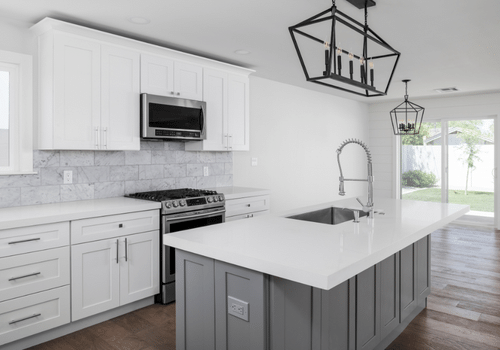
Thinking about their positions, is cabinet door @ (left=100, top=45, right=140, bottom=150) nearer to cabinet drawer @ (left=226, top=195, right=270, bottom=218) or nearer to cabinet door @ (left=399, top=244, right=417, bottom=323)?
cabinet drawer @ (left=226, top=195, right=270, bottom=218)

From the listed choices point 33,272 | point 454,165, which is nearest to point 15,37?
point 33,272

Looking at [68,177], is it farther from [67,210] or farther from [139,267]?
[139,267]

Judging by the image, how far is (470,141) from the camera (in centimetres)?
692

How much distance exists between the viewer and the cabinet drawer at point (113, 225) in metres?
2.75

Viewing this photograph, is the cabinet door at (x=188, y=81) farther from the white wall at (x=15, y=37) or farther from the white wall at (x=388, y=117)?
the white wall at (x=388, y=117)

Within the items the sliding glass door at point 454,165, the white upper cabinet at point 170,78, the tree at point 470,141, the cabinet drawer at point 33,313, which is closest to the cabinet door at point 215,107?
the white upper cabinet at point 170,78

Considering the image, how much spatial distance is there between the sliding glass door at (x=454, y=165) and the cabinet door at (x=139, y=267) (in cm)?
596

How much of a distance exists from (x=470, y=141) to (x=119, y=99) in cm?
629

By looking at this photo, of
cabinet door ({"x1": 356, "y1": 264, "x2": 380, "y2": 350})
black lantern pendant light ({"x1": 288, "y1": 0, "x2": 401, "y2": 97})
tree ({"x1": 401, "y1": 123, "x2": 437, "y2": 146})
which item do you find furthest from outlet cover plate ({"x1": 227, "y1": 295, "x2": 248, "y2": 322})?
tree ({"x1": 401, "y1": 123, "x2": 437, "y2": 146})

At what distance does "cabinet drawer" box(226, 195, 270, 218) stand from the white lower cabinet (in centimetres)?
92

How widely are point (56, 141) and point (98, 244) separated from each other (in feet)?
2.82

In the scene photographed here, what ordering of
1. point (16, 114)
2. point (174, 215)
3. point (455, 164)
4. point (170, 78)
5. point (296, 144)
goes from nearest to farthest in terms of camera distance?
point (16, 114) → point (174, 215) → point (170, 78) → point (296, 144) → point (455, 164)

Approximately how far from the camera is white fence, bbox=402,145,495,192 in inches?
267

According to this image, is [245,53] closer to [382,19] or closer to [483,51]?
[382,19]
